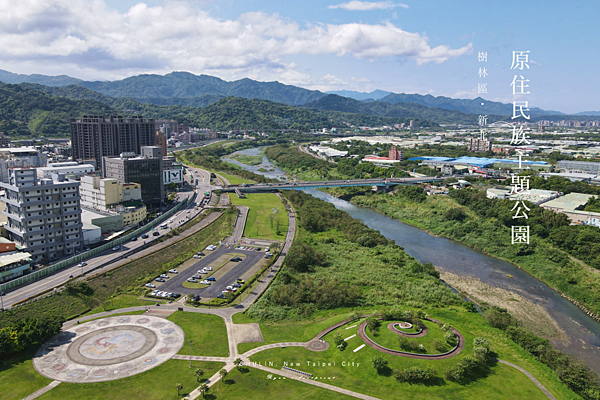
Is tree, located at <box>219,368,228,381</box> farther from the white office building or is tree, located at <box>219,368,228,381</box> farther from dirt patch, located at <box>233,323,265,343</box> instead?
the white office building

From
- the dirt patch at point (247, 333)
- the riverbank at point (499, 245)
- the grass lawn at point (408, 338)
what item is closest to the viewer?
the grass lawn at point (408, 338)

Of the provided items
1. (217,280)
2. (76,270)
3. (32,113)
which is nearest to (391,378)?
(217,280)

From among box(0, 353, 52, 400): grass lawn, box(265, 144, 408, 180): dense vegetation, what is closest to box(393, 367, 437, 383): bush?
box(0, 353, 52, 400): grass lawn

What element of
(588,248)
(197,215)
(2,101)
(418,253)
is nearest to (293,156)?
(197,215)

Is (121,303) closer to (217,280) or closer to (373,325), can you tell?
(217,280)

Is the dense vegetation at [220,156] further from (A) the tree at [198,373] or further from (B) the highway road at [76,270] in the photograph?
(A) the tree at [198,373]

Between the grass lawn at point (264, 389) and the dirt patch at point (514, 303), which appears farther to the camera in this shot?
the dirt patch at point (514, 303)

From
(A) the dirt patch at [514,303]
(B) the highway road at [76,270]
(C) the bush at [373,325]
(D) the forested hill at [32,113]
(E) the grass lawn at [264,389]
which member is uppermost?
(D) the forested hill at [32,113]

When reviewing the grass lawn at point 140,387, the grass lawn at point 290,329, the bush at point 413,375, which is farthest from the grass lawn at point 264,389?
the bush at point 413,375
